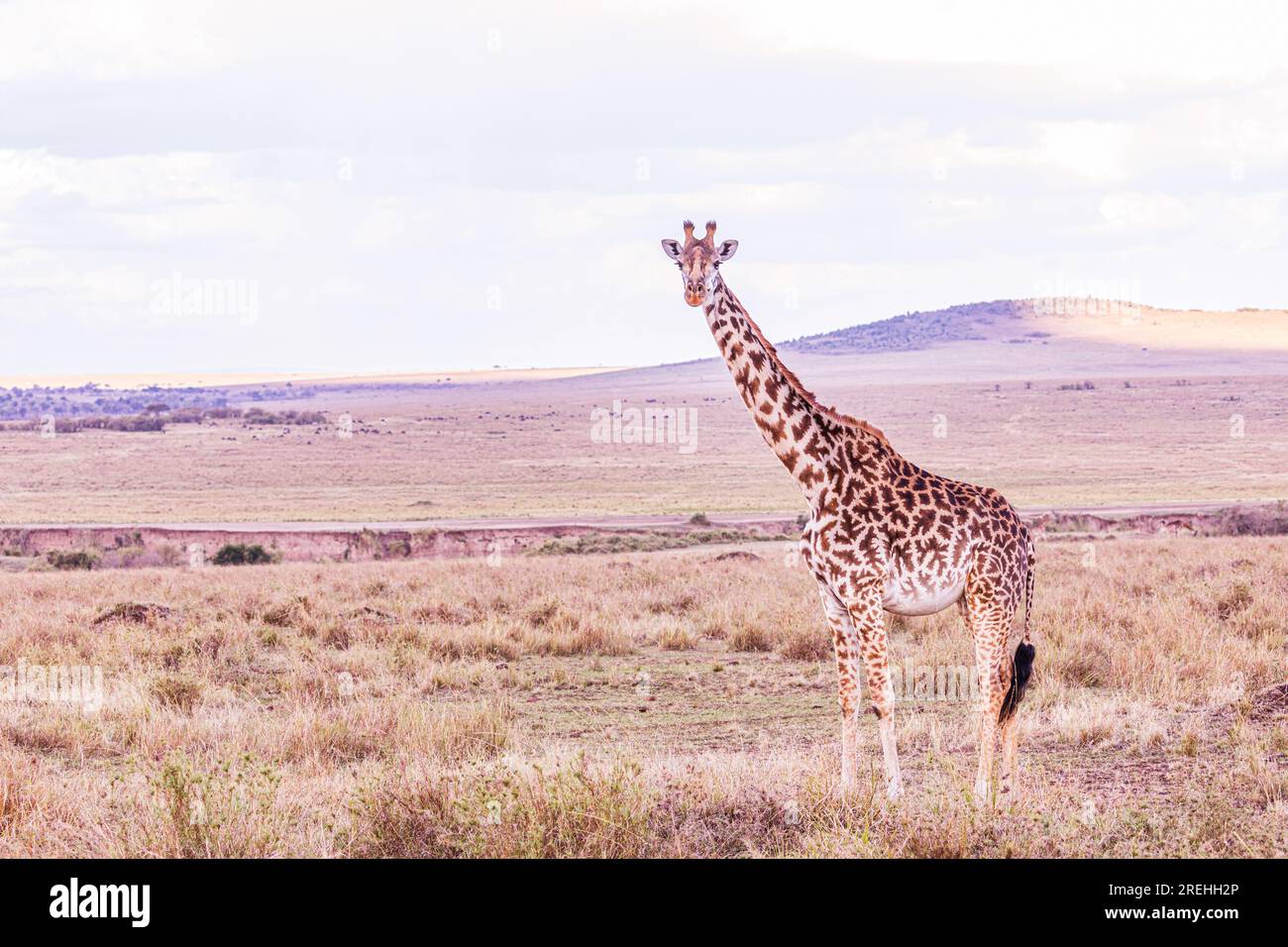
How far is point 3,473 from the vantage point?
2586 inches

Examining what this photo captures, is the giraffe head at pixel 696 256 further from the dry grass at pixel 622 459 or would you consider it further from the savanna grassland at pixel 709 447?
the savanna grassland at pixel 709 447

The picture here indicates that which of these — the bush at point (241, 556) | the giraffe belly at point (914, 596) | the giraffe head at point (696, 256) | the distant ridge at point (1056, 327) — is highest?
the distant ridge at point (1056, 327)

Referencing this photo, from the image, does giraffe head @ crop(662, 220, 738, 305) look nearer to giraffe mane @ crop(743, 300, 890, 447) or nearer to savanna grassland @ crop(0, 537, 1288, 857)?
giraffe mane @ crop(743, 300, 890, 447)

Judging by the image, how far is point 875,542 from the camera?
303 inches

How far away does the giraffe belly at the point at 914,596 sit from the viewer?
775cm

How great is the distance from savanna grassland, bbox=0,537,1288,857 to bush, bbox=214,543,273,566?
10314mm

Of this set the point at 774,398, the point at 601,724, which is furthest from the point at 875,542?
the point at 601,724

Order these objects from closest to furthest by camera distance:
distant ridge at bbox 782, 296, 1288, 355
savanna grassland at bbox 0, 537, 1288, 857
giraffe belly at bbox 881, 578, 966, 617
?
savanna grassland at bbox 0, 537, 1288, 857
giraffe belly at bbox 881, 578, 966, 617
distant ridge at bbox 782, 296, 1288, 355

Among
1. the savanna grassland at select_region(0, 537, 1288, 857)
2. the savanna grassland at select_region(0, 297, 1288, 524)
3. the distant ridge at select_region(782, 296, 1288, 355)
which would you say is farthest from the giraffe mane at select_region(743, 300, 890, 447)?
the distant ridge at select_region(782, 296, 1288, 355)

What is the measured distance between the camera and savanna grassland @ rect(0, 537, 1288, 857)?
723 cm

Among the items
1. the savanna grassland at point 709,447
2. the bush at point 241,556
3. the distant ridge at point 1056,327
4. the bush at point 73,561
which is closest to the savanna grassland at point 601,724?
the bush at point 73,561

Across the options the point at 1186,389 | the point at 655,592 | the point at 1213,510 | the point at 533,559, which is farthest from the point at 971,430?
the point at 655,592

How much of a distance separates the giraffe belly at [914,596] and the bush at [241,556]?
27559mm

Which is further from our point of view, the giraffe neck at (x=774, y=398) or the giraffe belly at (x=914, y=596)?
the giraffe neck at (x=774, y=398)
